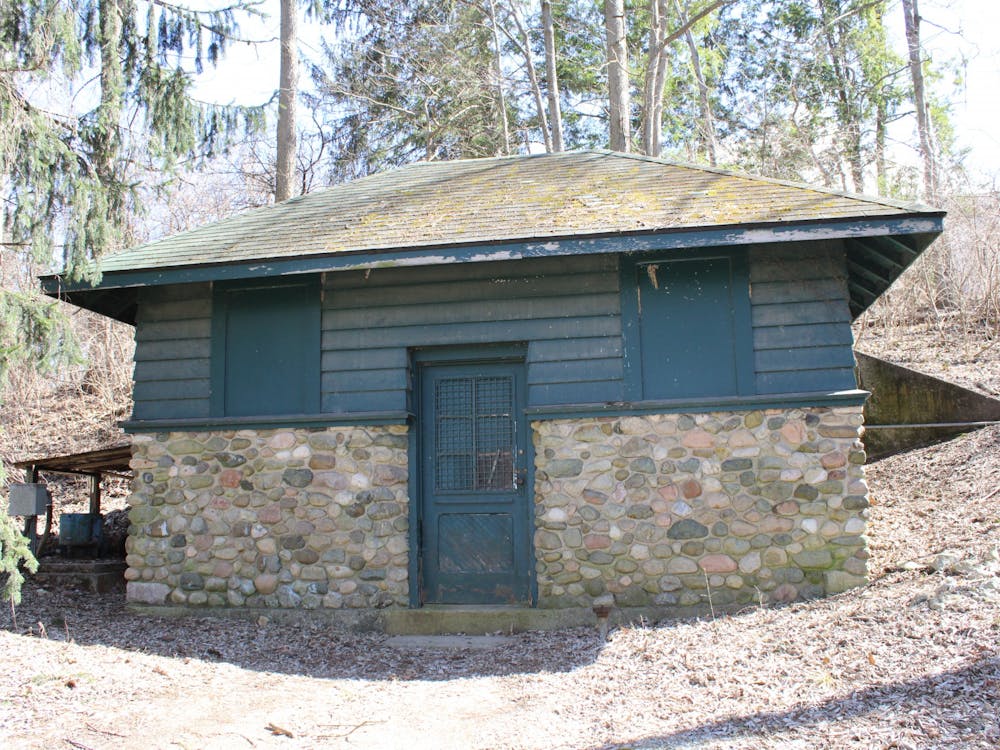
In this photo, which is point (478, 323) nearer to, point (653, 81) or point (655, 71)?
point (653, 81)

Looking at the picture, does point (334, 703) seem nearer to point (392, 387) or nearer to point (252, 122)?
point (392, 387)

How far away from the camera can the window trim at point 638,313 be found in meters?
7.08

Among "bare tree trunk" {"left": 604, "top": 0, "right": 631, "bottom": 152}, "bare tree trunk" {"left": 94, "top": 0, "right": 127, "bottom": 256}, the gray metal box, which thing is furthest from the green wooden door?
"bare tree trunk" {"left": 604, "top": 0, "right": 631, "bottom": 152}

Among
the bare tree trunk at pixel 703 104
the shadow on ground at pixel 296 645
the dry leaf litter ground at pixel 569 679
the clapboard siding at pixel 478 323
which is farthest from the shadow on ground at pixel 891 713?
the bare tree trunk at pixel 703 104

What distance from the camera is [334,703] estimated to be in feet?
16.9

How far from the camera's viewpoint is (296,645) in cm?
683

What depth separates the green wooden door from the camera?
24.3 ft

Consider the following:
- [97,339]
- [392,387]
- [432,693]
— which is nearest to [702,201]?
[392,387]

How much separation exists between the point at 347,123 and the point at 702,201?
1285 cm

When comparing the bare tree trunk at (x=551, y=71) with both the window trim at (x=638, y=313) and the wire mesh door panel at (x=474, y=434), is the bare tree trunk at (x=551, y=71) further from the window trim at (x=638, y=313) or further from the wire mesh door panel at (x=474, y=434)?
the wire mesh door panel at (x=474, y=434)

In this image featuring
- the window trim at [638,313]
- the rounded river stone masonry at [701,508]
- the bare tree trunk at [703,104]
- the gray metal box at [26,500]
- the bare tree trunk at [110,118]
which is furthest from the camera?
the bare tree trunk at [703,104]

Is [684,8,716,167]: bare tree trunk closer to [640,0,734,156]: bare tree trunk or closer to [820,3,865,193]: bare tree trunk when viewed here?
[640,0,734,156]: bare tree trunk

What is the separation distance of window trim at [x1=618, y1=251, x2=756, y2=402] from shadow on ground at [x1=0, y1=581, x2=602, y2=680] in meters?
2.23

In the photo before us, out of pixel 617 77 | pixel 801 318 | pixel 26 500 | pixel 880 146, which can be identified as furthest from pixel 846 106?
pixel 26 500
